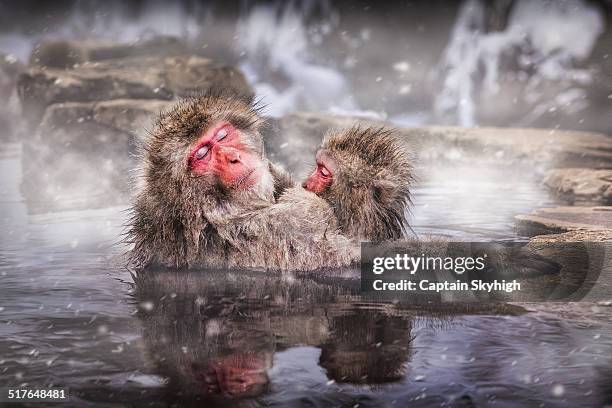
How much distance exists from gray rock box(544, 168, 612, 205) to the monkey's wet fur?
101 inches

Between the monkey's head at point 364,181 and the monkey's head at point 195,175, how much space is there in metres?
0.21

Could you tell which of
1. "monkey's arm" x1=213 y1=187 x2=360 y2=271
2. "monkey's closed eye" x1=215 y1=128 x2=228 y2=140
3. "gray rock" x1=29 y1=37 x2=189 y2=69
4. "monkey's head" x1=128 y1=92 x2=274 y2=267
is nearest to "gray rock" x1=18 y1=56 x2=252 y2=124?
"gray rock" x1=29 y1=37 x2=189 y2=69

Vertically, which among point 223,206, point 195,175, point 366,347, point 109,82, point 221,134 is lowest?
point 366,347

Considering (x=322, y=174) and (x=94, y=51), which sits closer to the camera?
(x=322, y=174)

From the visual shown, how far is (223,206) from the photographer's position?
234 centimetres

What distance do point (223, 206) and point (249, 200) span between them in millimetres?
90

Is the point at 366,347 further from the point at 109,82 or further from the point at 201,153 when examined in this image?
the point at 109,82

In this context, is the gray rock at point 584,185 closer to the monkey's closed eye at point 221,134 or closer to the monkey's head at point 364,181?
the monkey's head at point 364,181

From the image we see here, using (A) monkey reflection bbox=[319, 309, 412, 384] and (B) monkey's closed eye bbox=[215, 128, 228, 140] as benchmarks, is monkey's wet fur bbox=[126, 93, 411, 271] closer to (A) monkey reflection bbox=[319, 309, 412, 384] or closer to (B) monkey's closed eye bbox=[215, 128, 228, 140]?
(B) monkey's closed eye bbox=[215, 128, 228, 140]

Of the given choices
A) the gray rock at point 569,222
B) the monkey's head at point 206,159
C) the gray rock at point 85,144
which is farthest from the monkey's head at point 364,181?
the gray rock at point 85,144

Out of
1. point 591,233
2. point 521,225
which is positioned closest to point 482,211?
point 521,225

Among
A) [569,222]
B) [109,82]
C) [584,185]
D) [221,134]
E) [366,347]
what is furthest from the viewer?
[109,82]

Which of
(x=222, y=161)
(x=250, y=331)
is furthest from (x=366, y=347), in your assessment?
(x=222, y=161)

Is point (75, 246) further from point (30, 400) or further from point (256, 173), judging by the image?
point (30, 400)
